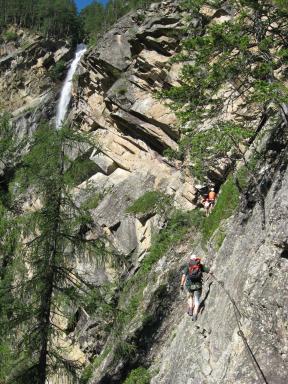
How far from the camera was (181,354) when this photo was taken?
11.6 metres

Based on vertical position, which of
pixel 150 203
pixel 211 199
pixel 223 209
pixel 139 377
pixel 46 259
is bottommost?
Answer: pixel 150 203

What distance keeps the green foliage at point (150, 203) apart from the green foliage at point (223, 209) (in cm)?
562

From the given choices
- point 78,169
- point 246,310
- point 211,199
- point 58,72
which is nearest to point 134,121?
point 211,199

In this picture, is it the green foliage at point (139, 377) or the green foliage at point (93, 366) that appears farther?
the green foliage at point (93, 366)

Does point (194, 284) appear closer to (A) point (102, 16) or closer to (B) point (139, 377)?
(B) point (139, 377)

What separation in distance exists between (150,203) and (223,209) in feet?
24.9

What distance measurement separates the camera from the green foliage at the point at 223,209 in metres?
16.2

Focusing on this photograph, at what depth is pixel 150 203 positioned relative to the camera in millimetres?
23953

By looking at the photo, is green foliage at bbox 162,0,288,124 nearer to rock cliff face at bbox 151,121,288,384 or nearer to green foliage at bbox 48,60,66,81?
rock cliff face at bbox 151,121,288,384

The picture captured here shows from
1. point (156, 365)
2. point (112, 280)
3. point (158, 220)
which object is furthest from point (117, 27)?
point (156, 365)

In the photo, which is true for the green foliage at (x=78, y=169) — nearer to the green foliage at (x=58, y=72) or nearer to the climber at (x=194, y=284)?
the climber at (x=194, y=284)

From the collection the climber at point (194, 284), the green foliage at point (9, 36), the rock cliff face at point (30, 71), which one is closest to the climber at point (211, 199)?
the climber at point (194, 284)

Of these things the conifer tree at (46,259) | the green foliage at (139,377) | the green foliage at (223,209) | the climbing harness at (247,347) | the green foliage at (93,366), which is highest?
the conifer tree at (46,259)

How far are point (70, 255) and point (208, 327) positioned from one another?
3911 millimetres
